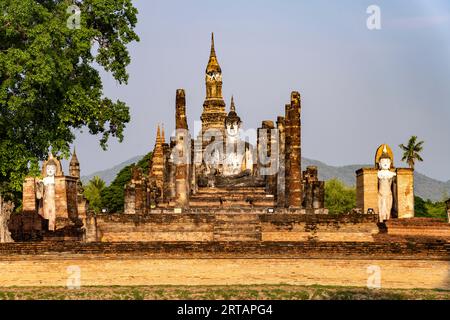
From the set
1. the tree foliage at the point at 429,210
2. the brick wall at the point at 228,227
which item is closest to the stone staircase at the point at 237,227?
the brick wall at the point at 228,227

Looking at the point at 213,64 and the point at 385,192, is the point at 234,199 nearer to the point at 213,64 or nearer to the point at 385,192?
the point at 385,192

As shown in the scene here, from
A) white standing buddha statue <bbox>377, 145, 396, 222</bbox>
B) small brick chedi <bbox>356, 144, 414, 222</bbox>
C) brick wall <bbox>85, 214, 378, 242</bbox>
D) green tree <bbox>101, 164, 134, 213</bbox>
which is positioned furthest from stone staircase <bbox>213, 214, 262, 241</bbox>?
green tree <bbox>101, 164, 134, 213</bbox>

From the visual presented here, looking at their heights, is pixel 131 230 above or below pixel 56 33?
below

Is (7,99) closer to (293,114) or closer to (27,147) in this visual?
(27,147)

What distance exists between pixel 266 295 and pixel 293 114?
1469 centimetres

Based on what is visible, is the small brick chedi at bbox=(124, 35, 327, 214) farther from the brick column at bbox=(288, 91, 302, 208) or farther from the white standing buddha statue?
the white standing buddha statue

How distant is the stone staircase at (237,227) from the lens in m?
28.1

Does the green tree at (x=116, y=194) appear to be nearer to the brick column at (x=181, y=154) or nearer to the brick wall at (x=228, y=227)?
the brick column at (x=181, y=154)

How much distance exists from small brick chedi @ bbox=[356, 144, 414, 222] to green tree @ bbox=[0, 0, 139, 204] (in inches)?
325

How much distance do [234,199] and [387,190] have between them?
9.27 metres

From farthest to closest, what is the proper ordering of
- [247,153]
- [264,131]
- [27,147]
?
[247,153], [264,131], [27,147]

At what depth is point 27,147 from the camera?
31672mm
